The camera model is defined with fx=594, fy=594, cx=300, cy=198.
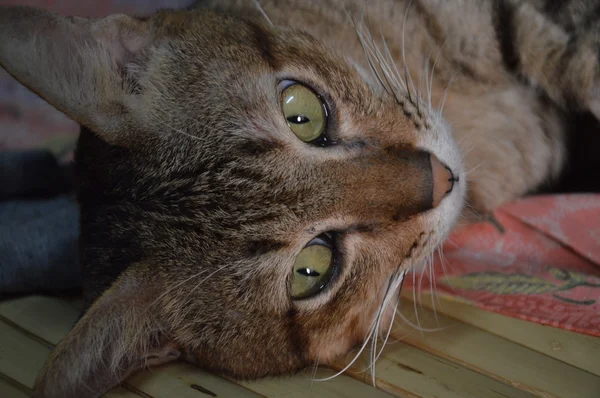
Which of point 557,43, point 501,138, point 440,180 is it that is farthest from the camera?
point 501,138

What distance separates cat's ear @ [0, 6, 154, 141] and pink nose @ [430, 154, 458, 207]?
2.59ft

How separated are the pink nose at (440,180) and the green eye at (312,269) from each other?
11.9 inches

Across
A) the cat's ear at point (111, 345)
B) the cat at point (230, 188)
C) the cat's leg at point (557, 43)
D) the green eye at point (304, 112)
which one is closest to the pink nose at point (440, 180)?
the cat at point (230, 188)

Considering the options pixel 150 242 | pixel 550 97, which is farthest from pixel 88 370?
pixel 550 97

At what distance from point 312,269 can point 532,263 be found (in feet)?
2.62

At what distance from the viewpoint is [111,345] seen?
55.2 inches

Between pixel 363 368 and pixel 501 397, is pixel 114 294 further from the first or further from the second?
pixel 501 397

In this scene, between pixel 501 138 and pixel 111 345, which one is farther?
pixel 501 138

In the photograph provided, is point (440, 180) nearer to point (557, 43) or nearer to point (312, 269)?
point (312, 269)

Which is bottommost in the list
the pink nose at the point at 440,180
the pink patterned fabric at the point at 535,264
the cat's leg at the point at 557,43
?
the pink patterned fabric at the point at 535,264

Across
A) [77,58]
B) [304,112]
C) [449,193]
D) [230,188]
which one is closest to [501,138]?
[449,193]

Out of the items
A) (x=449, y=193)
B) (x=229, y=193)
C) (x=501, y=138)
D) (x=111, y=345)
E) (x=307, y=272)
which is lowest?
(x=111, y=345)

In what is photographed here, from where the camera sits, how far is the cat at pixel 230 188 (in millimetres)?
1416

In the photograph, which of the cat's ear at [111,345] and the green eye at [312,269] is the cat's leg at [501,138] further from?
the cat's ear at [111,345]
